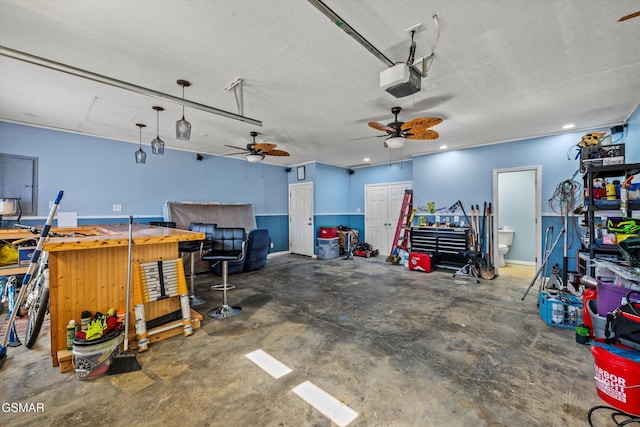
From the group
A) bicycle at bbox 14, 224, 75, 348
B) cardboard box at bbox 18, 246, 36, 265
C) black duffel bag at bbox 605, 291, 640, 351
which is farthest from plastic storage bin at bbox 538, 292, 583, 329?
cardboard box at bbox 18, 246, 36, 265

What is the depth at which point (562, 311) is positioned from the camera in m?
2.94

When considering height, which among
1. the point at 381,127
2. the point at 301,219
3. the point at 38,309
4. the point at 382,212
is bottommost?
the point at 38,309

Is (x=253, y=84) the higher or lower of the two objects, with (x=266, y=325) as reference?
higher

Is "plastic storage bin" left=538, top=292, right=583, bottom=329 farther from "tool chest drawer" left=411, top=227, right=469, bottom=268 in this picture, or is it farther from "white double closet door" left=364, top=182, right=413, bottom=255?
"white double closet door" left=364, top=182, right=413, bottom=255

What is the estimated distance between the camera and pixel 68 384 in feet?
6.50

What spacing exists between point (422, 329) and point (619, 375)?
1.48 meters

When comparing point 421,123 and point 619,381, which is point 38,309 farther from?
point 619,381

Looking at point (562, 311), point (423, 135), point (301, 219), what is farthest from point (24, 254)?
point (562, 311)

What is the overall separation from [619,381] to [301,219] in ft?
21.6

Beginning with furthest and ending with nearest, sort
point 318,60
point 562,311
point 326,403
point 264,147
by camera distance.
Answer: point 264,147, point 562,311, point 318,60, point 326,403

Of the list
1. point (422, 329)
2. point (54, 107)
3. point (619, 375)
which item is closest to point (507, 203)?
point (422, 329)

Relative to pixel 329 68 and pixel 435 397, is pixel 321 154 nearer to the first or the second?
pixel 329 68

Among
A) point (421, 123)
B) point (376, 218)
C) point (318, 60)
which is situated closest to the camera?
point (318, 60)

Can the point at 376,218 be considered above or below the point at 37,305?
above
